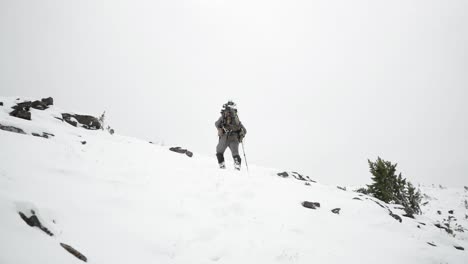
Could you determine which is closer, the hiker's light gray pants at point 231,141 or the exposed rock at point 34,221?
the exposed rock at point 34,221

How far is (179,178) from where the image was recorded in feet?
27.9

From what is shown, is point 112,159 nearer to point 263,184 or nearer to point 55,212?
point 55,212

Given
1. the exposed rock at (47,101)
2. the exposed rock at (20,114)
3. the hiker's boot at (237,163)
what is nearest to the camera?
the exposed rock at (20,114)

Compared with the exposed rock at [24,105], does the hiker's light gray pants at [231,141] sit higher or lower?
lower

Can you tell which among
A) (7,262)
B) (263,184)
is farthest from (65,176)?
(263,184)

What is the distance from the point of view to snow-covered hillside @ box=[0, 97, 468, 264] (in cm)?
425

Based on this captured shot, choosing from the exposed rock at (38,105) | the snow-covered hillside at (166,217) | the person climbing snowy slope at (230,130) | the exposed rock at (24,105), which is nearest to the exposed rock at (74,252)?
the snow-covered hillside at (166,217)

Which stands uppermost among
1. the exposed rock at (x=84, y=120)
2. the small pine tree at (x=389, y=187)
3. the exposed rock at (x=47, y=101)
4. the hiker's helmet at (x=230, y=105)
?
the hiker's helmet at (x=230, y=105)

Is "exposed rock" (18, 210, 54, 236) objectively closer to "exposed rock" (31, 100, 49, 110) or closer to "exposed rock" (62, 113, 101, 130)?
"exposed rock" (62, 113, 101, 130)

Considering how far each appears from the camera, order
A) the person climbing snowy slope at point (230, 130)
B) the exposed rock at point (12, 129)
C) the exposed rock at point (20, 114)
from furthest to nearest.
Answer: the person climbing snowy slope at point (230, 130), the exposed rock at point (20, 114), the exposed rock at point (12, 129)

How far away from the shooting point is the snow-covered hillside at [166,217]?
4250 millimetres

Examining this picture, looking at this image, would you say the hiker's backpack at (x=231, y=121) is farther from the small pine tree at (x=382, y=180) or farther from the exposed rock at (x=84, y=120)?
the small pine tree at (x=382, y=180)

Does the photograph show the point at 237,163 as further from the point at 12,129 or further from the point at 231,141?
the point at 12,129

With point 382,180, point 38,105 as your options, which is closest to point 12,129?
point 38,105
